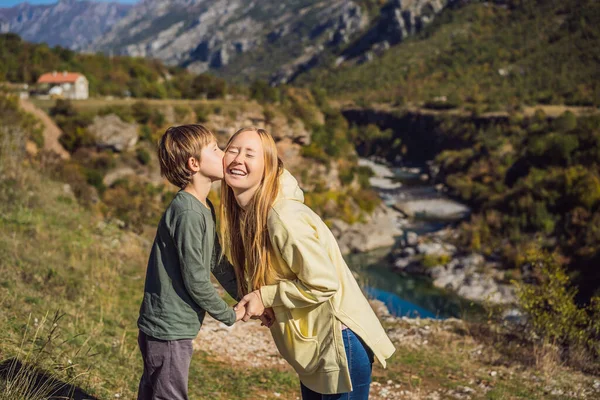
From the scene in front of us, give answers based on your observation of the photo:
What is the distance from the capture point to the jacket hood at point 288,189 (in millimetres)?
2266

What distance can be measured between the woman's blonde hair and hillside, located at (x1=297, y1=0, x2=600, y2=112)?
166 ft

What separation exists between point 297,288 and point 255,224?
0.33m

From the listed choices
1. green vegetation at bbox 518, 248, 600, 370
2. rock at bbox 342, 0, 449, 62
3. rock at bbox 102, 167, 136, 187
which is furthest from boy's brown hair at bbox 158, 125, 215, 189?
rock at bbox 342, 0, 449, 62

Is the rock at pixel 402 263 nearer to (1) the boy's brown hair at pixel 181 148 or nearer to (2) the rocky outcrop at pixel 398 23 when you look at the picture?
(1) the boy's brown hair at pixel 181 148

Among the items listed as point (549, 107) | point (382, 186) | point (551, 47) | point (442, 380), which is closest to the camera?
point (442, 380)

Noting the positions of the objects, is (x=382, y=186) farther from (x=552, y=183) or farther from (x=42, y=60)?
(x=42, y=60)

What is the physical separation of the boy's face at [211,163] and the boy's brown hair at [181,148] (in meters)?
0.02

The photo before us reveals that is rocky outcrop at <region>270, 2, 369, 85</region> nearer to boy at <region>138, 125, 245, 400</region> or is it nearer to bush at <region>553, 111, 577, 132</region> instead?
bush at <region>553, 111, 577, 132</region>

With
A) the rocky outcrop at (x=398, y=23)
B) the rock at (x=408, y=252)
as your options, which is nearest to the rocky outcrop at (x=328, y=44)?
the rocky outcrop at (x=398, y=23)

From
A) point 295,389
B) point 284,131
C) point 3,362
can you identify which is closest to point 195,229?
point 3,362

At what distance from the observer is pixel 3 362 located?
124 inches

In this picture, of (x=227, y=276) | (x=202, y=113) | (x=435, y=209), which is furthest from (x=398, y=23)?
(x=227, y=276)

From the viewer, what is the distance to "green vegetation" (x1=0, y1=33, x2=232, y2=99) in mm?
35719

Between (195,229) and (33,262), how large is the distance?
4.54 metres
